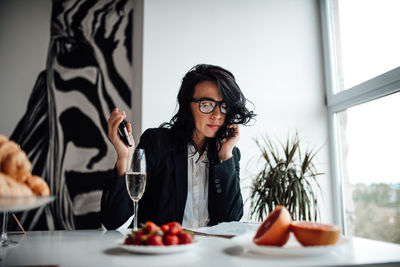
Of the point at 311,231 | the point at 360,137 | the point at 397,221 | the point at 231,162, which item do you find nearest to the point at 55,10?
the point at 231,162

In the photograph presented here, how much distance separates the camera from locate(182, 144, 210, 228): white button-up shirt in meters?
1.74

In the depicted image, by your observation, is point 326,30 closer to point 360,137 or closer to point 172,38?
point 360,137

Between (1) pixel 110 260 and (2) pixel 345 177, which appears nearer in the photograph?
(1) pixel 110 260

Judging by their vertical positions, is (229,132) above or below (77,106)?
below

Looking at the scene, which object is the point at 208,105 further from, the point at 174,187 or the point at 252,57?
the point at 252,57

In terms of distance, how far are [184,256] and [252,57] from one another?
Answer: 254 cm

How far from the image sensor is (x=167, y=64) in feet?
9.37

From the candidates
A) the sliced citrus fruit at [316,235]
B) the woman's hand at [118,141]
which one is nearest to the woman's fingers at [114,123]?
the woman's hand at [118,141]

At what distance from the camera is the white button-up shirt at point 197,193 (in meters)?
1.74

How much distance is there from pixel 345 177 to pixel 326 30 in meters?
1.35

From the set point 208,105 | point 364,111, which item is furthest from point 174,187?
point 364,111

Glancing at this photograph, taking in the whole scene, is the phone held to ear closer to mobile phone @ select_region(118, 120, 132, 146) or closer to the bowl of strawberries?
mobile phone @ select_region(118, 120, 132, 146)

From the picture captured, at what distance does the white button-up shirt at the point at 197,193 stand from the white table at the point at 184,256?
2.45 ft

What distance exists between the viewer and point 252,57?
307cm
